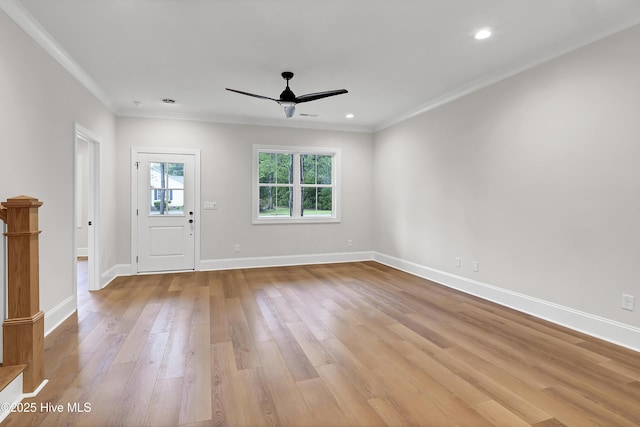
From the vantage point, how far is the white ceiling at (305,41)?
2.62 m

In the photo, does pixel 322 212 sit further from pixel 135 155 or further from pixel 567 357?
pixel 567 357

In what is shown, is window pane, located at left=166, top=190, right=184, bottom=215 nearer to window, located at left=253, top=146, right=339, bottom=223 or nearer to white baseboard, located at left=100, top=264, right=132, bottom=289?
white baseboard, located at left=100, top=264, right=132, bottom=289

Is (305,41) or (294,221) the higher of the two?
(305,41)

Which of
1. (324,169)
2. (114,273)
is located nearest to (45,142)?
(114,273)

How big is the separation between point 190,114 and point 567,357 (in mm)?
5925

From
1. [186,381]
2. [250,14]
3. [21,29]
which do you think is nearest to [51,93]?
[21,29]

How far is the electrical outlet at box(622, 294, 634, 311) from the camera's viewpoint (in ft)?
9.11

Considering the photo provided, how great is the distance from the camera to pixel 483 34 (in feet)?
Answer: 9.99

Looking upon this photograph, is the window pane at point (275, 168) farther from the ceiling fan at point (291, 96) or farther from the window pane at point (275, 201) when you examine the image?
the ceiling fan at point (291, 96)

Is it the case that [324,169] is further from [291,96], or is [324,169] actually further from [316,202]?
[291,96]

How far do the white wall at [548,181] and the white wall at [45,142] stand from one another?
4726 millimetres

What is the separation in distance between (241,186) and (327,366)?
424 centimetres

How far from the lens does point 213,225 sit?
19.4 ft

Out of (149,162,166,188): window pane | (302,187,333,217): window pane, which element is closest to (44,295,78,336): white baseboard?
(149,162,166,188): window pane
